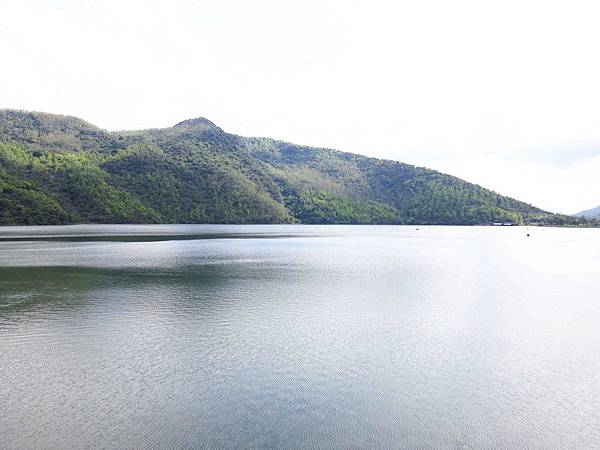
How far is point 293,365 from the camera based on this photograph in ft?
56.9

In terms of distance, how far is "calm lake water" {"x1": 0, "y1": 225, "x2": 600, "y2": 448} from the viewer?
475 inches

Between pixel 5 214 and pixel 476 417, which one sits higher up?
pixel 5 214

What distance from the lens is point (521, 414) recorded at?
529 inches

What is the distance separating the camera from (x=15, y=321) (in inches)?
924

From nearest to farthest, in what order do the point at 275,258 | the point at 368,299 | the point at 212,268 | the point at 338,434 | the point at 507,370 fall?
the point at 338,434
the point at 507,370
the point at 368,299
the point at 212,268
the point at 275,258

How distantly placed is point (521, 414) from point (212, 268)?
36.8 m

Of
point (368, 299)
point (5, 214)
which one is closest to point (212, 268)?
point (368, 299)

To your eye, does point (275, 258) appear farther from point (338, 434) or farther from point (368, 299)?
point (338, 434)

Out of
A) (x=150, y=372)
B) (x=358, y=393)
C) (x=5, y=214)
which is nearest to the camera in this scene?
(x=358, y=393)

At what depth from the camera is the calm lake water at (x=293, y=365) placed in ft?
39.6

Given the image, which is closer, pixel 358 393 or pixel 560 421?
pixel 560 421

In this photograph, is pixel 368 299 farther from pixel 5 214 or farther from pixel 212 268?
pixel 5 214

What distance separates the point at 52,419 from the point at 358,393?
28.9 feet

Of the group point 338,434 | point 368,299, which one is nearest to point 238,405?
point 338,434
